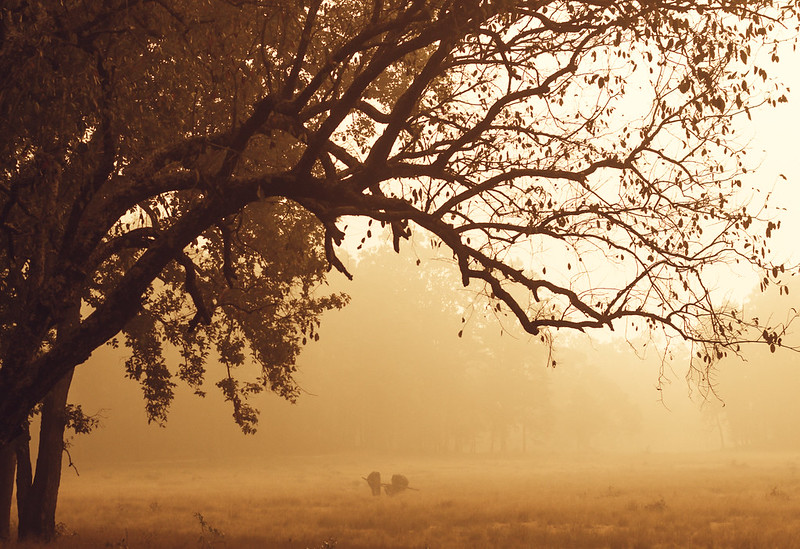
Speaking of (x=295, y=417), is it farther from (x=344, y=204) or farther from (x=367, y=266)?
(x=344, y=204)

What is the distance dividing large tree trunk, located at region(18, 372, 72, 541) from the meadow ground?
632 millimetres

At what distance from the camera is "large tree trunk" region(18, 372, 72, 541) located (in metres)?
14.9

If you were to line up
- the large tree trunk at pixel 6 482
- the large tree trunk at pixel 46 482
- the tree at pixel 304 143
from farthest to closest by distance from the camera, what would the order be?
the large tree trunk at pixel 6 482 → the large tree trunk at pixel 46 482 → the tree at pixel 304 143

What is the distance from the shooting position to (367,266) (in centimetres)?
8056

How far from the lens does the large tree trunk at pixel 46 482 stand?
48.8ft

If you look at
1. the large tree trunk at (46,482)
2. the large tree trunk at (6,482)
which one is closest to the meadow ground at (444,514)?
the large tree trunk at (46,482)

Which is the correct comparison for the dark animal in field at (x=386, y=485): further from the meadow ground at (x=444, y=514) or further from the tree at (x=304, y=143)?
the tree at (x=304, y=143)

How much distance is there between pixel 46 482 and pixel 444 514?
42.3 feet

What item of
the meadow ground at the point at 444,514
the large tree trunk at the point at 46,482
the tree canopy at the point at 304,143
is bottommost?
the meadow ground at the point at 444,514

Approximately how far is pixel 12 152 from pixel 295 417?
200 ft

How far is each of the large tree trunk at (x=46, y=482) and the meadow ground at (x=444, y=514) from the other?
2.07ft

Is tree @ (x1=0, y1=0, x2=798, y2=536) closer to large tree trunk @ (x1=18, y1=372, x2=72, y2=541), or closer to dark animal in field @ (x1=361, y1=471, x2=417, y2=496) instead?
large tree trunk @ (x1=18, y1=372, x2=72, y2=541)

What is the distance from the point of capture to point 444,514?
77.3 feet

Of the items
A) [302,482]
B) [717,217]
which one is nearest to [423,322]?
[302,482]
